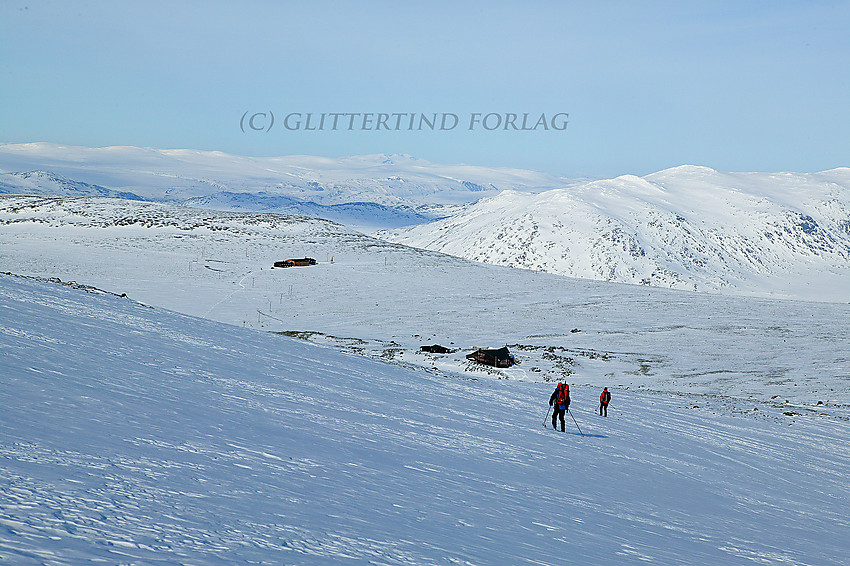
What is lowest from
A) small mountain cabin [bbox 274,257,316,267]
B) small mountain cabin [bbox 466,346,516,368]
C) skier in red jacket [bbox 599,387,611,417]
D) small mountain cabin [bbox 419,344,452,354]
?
small mountain cabin [bbox 419,344,452,354]

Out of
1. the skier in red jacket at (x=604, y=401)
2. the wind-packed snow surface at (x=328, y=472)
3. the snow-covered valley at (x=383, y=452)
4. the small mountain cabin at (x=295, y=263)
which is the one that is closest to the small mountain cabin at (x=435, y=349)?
the snow-covered valley at (x=383, y=452)

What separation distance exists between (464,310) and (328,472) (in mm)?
50121

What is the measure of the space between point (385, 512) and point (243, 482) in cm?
200

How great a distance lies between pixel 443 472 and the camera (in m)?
10.8

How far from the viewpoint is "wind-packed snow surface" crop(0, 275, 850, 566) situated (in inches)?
241

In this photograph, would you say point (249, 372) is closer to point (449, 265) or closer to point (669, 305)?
point (669, 305)

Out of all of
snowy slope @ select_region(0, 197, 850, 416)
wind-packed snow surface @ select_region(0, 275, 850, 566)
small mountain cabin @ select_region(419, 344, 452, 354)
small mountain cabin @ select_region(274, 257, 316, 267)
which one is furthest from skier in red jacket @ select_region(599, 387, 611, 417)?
small mountain cabin @ select_region(274, 257, 316, 267)

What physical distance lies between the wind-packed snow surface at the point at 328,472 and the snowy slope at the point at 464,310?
54.0ft

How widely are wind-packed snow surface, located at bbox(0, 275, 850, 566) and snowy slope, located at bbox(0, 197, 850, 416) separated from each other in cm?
1645

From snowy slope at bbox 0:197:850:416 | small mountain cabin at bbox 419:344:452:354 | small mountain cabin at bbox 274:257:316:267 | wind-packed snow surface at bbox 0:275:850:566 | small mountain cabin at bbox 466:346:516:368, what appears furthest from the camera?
small mountain cabin at bbox 274:257:316:267

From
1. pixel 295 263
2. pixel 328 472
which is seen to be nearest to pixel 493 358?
pixel 328 472

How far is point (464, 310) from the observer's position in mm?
59031

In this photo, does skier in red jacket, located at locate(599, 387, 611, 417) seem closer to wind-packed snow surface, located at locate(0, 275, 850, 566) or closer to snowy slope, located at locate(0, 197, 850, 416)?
wind-packed snow surface, located at locate(0, 275, 850, 566)

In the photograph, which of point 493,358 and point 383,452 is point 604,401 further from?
point 493,358
